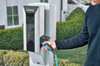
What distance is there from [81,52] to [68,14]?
3402mm

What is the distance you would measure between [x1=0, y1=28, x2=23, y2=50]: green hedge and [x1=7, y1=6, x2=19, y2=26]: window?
3.70 feet

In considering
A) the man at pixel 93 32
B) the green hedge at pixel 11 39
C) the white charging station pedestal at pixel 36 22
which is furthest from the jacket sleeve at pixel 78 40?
the green hedge at pixel 11 39

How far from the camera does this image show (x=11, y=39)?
277 inches

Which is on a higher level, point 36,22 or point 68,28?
point 36,22

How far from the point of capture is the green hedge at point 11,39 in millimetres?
6858

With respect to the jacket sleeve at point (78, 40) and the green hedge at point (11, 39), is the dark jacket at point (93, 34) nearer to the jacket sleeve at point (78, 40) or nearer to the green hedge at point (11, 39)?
the jacket sleeve at point (78, 40)

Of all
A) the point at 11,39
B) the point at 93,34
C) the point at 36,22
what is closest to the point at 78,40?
the point at 93,34

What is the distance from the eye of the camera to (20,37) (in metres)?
7.01

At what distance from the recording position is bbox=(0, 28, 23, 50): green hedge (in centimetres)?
686

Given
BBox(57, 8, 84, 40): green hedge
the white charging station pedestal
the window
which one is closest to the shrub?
the white charging station pedestal

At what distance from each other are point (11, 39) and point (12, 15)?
1.43 meters

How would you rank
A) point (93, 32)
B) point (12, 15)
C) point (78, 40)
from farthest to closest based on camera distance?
point (12, 15)
point (78, 40)
point (93, 32)

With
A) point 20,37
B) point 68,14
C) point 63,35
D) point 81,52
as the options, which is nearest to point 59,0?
point 68,14

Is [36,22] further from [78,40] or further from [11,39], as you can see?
[78,40]
